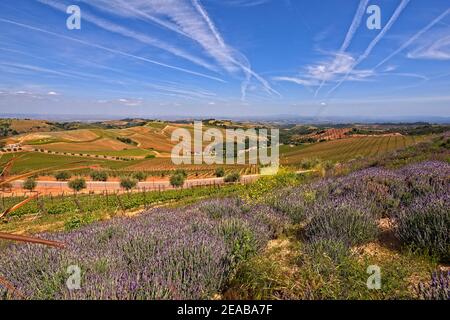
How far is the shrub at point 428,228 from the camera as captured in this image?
10.6ft

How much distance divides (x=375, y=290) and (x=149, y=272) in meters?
1.92

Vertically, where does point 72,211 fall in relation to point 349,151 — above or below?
below

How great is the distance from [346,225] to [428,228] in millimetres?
882

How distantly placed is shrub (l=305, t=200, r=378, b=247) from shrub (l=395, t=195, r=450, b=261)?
0.38m

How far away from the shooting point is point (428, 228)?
Result: 3314 millimetres

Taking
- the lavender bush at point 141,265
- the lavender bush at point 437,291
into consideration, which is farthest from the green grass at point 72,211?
the lavender bush at point 437,291

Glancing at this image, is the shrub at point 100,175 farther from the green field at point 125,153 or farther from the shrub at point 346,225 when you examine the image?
the shrub at point 346,225

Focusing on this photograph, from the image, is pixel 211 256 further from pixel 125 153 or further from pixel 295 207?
pixel 125 153

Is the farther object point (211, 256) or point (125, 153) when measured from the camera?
point (125, 153)

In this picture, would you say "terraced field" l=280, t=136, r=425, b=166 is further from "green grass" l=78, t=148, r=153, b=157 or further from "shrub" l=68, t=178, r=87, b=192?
"green grass" l=78, t=148, r=153, b=157

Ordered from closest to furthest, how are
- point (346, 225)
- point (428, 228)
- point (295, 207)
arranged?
point (428, 228), point (346, 225), point (295, 207)

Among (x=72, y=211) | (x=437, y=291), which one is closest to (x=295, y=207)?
(x=437, y=291)

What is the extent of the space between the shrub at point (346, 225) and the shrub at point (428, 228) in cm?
38
